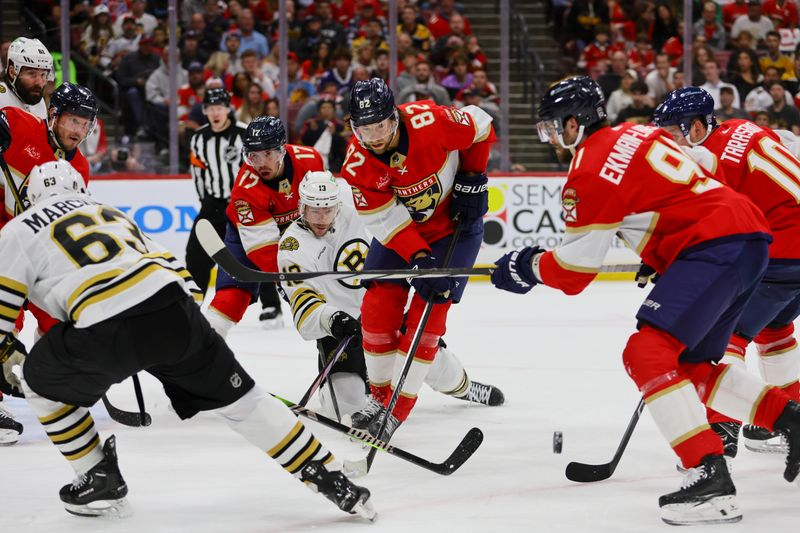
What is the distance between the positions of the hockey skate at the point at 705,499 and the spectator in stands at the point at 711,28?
20.7ft

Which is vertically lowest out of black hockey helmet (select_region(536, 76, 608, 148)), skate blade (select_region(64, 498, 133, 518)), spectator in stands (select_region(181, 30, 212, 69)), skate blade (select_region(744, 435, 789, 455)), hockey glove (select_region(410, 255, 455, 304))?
skate blade (select_region(744, 435, 789, 455))

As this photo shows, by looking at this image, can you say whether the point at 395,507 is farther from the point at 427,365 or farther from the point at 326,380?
the point at 326,380

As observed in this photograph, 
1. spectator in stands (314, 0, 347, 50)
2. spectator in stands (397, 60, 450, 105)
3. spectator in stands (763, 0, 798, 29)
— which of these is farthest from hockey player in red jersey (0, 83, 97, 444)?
spectator in stands (763, 0, 798, 29)

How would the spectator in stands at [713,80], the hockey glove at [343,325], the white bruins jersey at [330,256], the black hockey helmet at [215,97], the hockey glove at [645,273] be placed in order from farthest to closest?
the spectator in stands at [713,80] < the black hockey helmet at [215,97] < the white bruins jersey at [330,256] < the hockey glove at [343,325] < the hockey glove at [645,273]

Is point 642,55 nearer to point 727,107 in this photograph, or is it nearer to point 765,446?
point 727,107

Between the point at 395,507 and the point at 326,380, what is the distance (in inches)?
44.0

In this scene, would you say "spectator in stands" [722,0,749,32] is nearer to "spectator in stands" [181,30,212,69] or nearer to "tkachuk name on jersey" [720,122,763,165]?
"spectator in stands" [181,30,212,69]

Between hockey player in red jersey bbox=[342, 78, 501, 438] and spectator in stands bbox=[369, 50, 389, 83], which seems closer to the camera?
hockey player in red jersey bbox=[342, 78, 501, 438]

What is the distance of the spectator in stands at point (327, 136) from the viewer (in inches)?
323

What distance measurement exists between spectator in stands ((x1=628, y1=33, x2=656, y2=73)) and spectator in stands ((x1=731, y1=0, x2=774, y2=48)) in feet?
2.12

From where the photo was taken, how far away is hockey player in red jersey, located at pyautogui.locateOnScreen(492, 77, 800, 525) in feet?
9.25

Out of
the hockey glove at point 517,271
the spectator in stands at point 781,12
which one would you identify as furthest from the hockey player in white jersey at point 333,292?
the spectator in stands at point 781,12

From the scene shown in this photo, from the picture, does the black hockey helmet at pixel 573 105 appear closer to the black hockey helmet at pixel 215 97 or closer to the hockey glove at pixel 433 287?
the hockey glove at pixel 433 287

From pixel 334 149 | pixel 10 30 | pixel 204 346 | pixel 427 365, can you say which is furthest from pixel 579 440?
pixel 10 30
